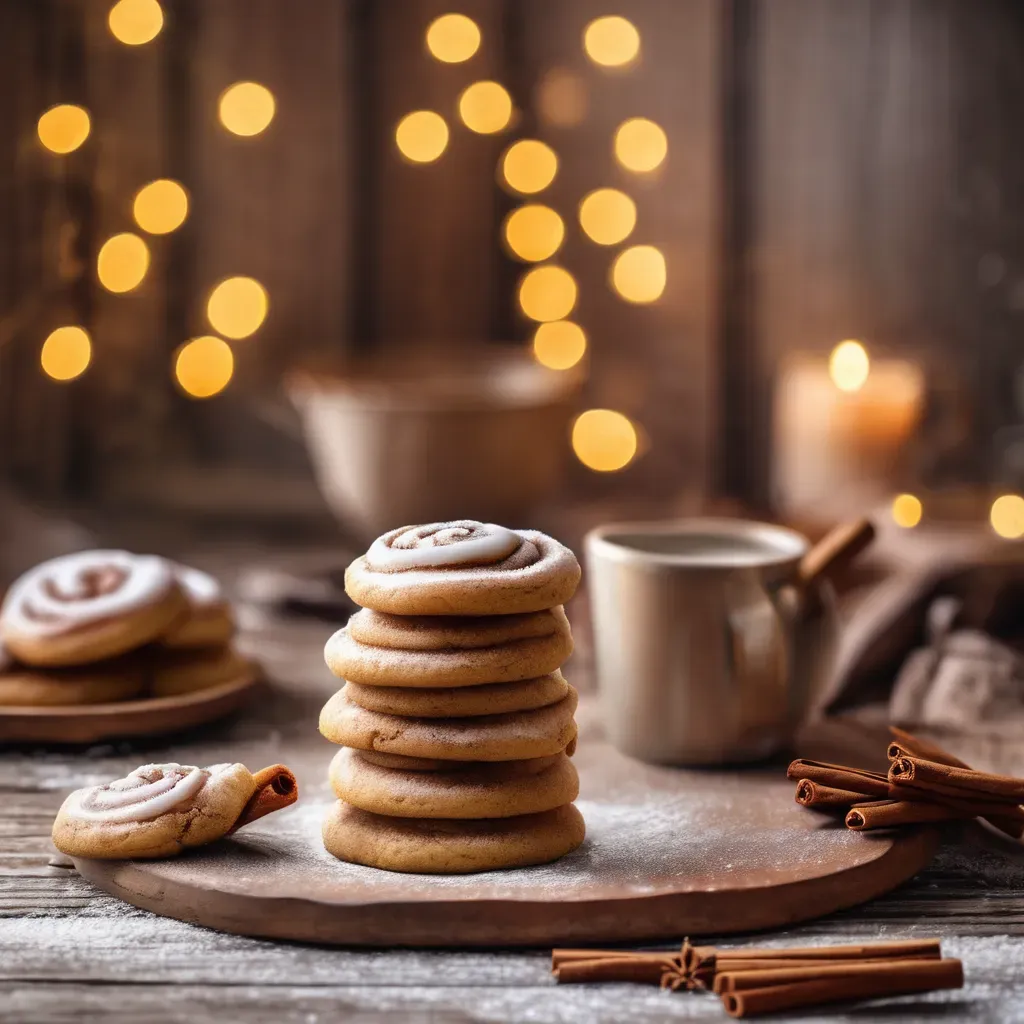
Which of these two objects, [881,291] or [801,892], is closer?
[801,892]

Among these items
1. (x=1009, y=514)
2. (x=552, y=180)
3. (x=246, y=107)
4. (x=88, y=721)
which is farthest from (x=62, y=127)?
(x=1009, y=514)

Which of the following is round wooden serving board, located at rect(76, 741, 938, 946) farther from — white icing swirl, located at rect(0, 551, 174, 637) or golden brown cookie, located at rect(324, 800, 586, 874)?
white icing swirl, located at rect(0, 551, 174, 637)

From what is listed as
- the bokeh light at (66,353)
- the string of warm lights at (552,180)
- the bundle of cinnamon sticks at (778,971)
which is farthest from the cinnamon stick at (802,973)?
the bokeh light at (66,353)

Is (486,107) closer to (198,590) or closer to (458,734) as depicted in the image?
(198,590)

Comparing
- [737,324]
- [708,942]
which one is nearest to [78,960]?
[708,942]

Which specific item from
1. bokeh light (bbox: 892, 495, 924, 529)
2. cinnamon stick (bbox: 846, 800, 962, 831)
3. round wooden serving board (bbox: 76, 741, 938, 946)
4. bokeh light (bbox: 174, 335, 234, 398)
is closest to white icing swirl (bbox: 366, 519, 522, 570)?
round wooden serving board (bbox: 76, 741, 938, 946)

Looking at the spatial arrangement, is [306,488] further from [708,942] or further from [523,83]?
[708,942]

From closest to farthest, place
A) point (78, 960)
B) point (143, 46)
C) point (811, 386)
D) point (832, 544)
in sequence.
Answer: point (78, 960) → point (832, 544) → point (811, 386) → point (143, 46)
